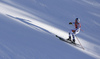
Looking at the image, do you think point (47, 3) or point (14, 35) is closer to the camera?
point (14, 35)

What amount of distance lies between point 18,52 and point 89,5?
23.4 metres

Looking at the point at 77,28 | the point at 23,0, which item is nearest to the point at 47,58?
the point at 77,28

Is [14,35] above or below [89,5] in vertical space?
below

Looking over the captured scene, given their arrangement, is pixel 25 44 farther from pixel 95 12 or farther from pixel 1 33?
pixel 95 12

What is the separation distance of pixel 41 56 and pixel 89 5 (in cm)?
2257

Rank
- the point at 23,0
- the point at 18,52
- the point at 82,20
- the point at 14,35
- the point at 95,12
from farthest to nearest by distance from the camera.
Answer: the point at 95,12 → the point at 82,20 → the point at 23,0 → the point at 14,35 → the point at 18,52

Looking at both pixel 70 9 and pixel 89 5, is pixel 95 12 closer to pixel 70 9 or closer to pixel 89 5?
pixel 89 5

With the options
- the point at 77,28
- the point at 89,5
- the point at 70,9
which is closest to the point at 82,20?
the point at 70,9

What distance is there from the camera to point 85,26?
20781mm

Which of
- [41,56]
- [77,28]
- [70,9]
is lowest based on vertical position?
[41,56]

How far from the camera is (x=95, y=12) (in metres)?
27.0

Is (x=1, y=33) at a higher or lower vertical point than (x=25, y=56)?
higher

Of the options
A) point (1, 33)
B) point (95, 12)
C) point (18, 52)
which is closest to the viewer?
point (18, 52)

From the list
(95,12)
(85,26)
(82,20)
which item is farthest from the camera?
(95,12)
